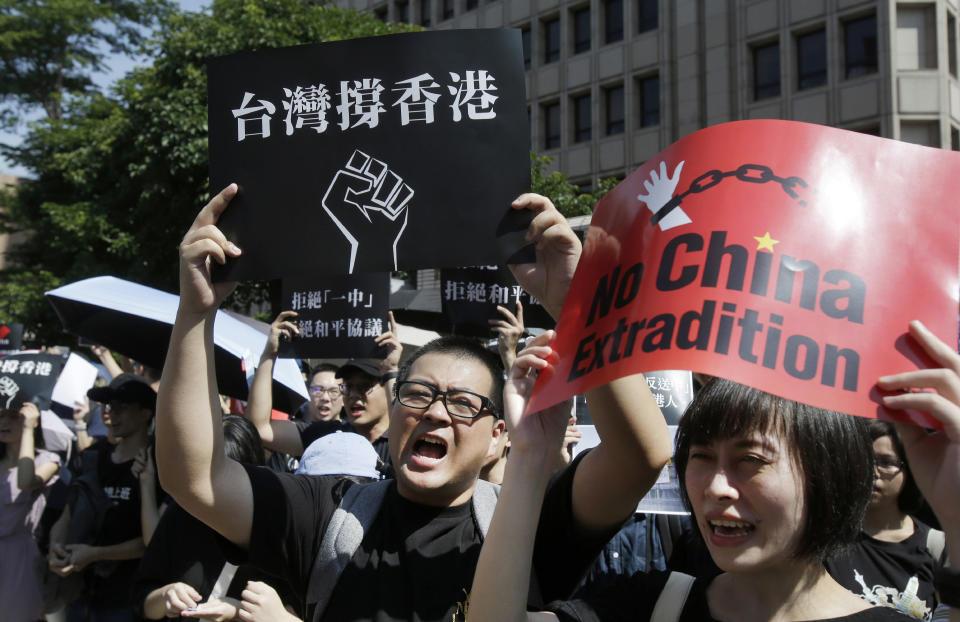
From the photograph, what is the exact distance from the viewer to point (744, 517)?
1.68 meters

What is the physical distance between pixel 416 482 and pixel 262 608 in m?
0.47

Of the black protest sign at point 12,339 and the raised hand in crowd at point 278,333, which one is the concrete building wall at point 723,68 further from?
the raised hand in crowd at point 278,333

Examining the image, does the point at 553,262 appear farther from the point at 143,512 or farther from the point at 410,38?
the point at 143,512

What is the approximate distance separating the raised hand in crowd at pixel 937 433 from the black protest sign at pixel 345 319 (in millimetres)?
4786

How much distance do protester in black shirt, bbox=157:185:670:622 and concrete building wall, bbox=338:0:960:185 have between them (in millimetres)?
21453

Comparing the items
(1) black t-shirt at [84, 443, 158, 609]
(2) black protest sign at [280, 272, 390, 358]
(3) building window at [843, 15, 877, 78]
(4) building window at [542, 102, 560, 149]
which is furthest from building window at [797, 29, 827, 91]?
(1) black t-shirt at [84, 443, 158, 609]

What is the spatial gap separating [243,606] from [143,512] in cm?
269

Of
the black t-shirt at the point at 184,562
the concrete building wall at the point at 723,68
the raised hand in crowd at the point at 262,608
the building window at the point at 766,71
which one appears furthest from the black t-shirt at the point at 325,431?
the building window at the point at 766,71

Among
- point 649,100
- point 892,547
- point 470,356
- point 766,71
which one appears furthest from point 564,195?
point 470,356

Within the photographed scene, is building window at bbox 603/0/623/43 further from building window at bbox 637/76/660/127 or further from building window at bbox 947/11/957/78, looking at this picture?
building window at bbox 947/11/957/78

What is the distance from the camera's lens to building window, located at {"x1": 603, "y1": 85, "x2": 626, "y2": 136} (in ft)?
90.0

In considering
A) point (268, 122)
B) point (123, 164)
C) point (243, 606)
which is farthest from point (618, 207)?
point (123, 164)

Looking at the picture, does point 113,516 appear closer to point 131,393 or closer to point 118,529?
point 118,529

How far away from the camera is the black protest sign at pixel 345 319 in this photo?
6.14m
